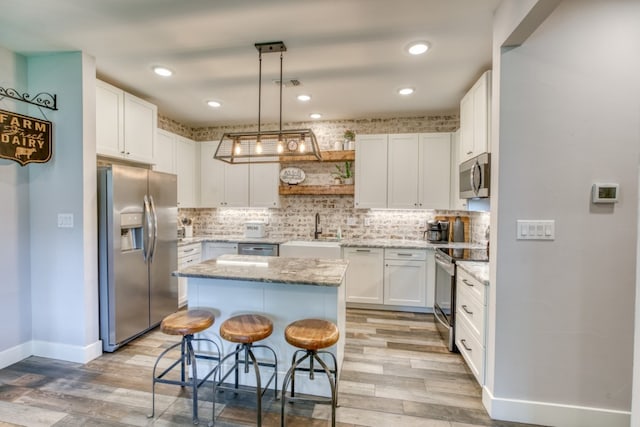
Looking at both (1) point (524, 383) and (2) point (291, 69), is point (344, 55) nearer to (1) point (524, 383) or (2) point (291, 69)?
(2) point (291, 69)

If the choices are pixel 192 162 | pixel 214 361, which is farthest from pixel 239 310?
pixel 192 162

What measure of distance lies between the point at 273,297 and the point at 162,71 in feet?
8.10

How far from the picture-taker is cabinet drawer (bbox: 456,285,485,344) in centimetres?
220

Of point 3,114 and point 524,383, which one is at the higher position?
point 3,114

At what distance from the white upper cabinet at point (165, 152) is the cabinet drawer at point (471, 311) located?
12.7 ft

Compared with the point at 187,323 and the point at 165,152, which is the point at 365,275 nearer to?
the point at 187,323

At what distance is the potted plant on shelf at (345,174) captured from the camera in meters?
4.42

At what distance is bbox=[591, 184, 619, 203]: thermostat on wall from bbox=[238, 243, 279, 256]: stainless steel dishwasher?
11.1 feet

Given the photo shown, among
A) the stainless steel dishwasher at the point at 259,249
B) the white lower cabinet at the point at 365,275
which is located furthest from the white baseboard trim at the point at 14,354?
the white lower cabinet at the point at 365,275

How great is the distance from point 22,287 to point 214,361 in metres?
1.98

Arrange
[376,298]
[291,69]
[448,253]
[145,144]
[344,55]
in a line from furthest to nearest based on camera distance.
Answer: [376,298] → [145,144] → [448,253] → [291,69] → [344,55]

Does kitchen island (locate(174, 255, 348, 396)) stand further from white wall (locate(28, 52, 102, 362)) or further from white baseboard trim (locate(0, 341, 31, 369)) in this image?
white baseboard trim (locate(0, 341, 31, 369))

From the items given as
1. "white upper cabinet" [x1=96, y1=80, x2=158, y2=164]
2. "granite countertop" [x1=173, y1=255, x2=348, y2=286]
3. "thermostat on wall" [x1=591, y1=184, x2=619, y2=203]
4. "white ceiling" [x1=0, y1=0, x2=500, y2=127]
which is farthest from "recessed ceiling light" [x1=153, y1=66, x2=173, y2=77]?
"thermostat on wall" [x1=591, y1=184, x2=619, y2=203]

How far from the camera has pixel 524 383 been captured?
1943 mm
